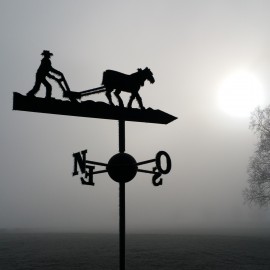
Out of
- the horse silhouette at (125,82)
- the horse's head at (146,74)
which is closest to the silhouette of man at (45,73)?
the horse silhouette at (125,82)

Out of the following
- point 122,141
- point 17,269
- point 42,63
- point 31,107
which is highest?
point 42,63

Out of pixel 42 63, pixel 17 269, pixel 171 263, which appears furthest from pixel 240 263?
pixel 42 63

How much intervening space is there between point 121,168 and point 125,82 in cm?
230

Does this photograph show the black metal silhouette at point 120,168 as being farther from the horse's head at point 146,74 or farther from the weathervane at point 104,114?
the horse's head at point 146,74

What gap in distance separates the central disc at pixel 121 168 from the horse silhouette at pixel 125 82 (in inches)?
49.1

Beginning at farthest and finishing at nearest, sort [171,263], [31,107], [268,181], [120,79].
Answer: [268,181]
[171,263]
[120,79]
[31,107]

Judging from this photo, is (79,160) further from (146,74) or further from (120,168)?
(146,74)

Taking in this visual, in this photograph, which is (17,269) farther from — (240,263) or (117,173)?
(117,173)

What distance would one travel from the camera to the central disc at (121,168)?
4.49 meters

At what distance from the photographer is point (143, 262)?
21766 millimetres

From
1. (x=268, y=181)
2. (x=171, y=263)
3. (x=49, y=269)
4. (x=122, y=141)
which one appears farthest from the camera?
(x=268, y=181)

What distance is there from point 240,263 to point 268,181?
49.5 feet

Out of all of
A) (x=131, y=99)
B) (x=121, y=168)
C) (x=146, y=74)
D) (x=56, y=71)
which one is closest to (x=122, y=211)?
(x=121, y=168)

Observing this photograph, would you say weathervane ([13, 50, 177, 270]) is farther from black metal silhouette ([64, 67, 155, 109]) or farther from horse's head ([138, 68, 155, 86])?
horse's head ([138, 68, 155, 86])
